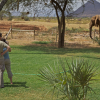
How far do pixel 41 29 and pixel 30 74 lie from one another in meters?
32.5

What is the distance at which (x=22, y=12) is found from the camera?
19609 millimetres

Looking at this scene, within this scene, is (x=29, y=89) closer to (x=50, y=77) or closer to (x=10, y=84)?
(x=10, y=84)

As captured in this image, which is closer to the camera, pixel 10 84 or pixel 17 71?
pixel 10 84

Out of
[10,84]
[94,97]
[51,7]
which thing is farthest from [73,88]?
[51,7]

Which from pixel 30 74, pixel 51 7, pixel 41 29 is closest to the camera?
pixel 30 74

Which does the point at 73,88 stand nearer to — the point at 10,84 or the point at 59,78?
the point at 59,78

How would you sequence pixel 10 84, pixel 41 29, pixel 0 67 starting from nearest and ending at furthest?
pixel 0 67, pixel 10 84, pixel 41 29

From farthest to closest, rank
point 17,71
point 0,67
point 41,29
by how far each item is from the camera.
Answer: point 41,29 → point 17,71 → point 0,67

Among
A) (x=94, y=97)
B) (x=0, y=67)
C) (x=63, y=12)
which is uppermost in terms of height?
(x=63, y=12)

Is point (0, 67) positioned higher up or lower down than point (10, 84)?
higher up

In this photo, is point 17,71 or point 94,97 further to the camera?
point 17,71

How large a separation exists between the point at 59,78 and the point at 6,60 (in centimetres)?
346

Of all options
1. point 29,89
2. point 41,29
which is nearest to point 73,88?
point 29,89

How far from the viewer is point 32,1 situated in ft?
64.4
